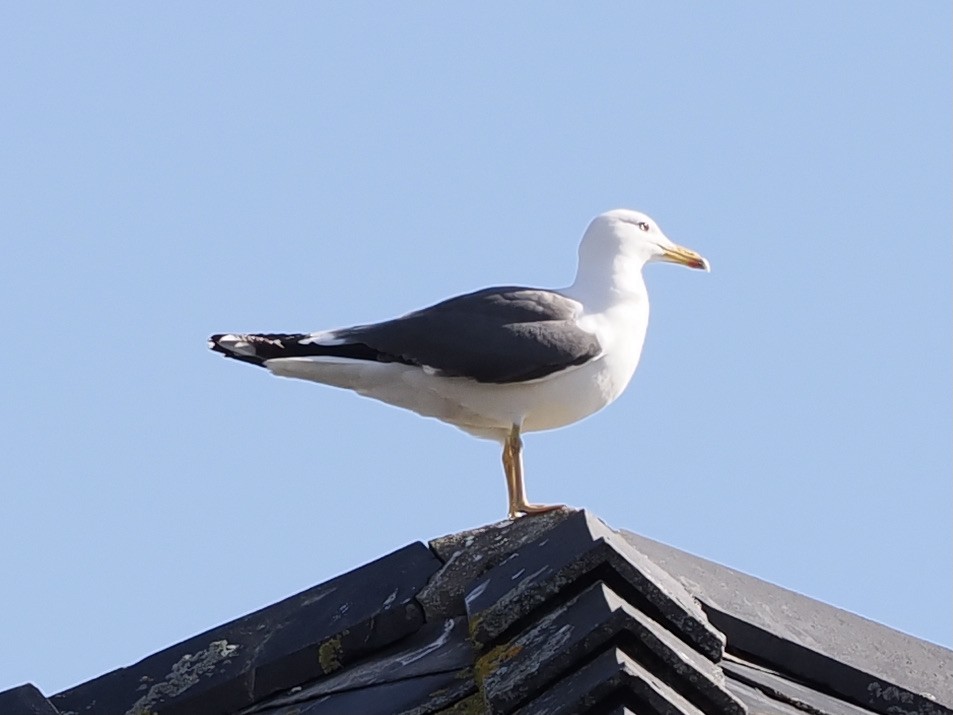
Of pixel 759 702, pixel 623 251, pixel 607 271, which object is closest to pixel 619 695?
pixel 759 702

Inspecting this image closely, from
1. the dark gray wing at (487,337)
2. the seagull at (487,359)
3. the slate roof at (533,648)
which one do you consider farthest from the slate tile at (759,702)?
the dark gray wing at (487,337)

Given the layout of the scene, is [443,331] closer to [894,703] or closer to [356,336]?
[356,336]

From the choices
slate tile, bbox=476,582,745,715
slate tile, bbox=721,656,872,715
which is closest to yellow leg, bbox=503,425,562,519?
slate tile, bbox=721,656,872,715

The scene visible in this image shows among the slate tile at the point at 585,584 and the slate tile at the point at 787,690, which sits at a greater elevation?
the slate tile at the point at 585,584

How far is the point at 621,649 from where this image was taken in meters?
3.27

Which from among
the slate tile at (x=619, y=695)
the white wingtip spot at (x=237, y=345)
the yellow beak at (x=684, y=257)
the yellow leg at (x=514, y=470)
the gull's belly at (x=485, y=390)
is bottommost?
Result: the yellow leg at (x=514, y=470)

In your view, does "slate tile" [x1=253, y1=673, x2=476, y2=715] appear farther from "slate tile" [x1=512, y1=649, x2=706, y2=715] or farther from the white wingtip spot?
the white wingtip spot

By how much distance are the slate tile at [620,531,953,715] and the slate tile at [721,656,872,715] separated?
4 cm

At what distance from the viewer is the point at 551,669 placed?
326 centimetres

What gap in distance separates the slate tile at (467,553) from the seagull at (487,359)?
6.76 ft

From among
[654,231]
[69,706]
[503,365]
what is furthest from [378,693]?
[654,231]

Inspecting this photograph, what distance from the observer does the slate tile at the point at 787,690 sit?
387cm

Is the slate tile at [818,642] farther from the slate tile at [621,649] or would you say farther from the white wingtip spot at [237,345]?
the white wingtip spot at [237,345]

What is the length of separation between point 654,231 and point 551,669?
487 centimetres
